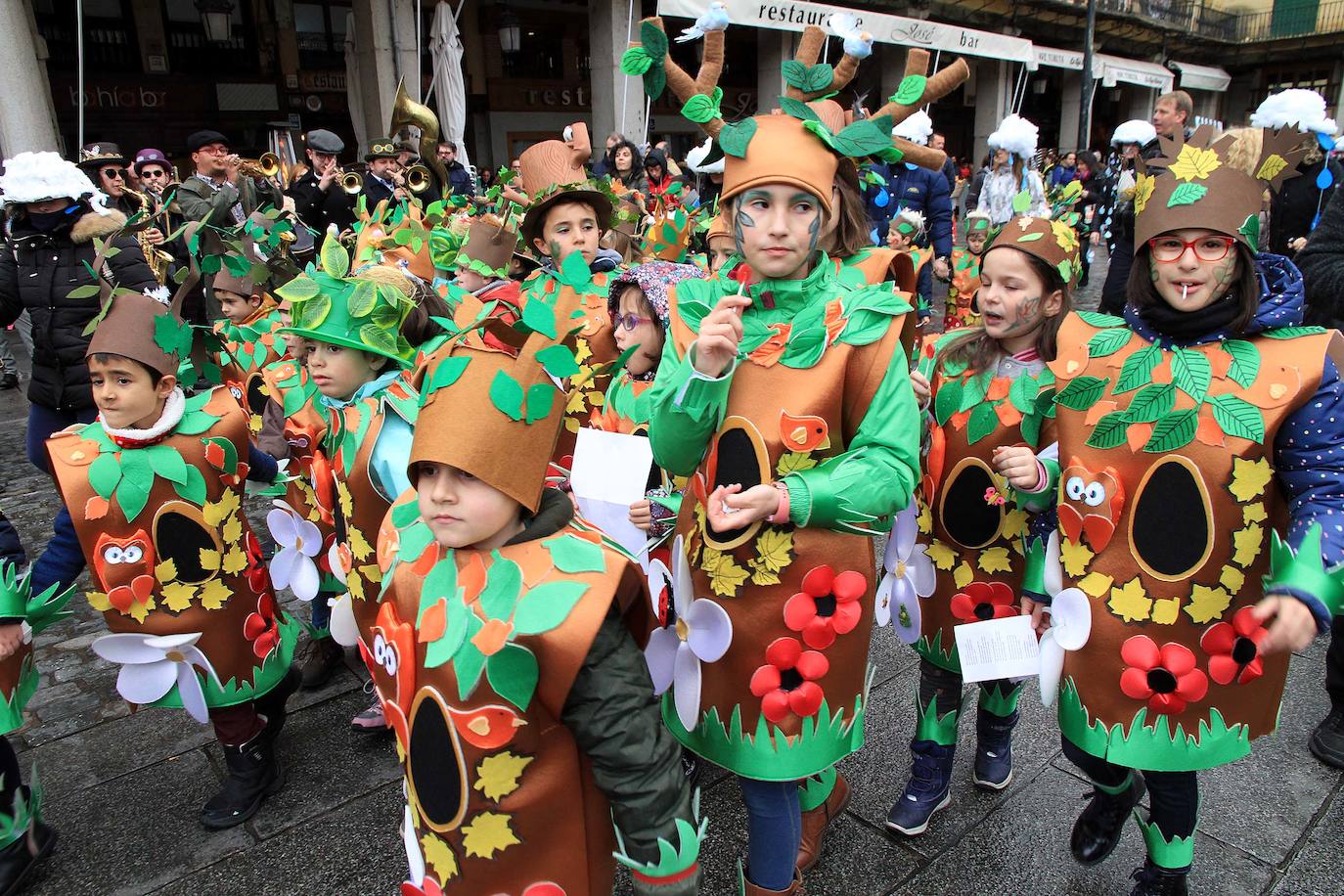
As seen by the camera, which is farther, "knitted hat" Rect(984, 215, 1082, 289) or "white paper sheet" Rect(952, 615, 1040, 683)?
"knitted hat" Rect(984, 215, 1082, 289)

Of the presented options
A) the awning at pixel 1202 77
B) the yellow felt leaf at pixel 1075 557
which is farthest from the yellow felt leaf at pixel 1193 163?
the awning at pixel 1202 77

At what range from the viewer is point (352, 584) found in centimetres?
269

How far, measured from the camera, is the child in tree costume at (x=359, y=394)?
8.32ft

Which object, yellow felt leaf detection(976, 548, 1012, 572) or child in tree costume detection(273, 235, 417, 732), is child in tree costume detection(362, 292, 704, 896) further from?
yellow felt leaf detection(976, 548, 1012, 572)

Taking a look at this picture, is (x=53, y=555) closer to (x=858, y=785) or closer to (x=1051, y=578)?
(x=858, y=785)

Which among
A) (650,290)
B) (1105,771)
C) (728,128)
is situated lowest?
(1105,771)

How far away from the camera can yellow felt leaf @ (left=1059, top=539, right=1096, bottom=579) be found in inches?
84.9

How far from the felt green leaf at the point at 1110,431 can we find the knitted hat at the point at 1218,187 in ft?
1.42

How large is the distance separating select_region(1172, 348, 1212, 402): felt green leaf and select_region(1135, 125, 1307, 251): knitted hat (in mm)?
270

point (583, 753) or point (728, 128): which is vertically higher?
point (728, 128)

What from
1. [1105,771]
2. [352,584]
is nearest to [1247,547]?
[1105,771]

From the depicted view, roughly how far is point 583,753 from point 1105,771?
5.03 feet

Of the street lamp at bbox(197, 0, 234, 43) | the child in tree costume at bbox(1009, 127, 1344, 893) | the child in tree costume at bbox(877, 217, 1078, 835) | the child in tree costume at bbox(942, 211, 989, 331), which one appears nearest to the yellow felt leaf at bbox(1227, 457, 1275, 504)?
the child in tree costume at bbox(1009, 127, 1344, 893)

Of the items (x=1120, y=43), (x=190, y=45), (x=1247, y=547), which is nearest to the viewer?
(x=1247, y=547)
